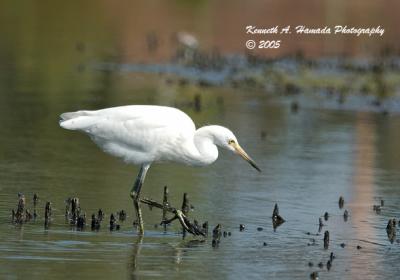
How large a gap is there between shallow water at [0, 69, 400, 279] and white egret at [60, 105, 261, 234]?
636mm

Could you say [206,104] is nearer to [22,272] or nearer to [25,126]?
[25,126]

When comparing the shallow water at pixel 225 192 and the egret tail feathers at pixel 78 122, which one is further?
the egret tail feathers at pixel 78 122

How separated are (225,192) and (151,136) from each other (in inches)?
77.4

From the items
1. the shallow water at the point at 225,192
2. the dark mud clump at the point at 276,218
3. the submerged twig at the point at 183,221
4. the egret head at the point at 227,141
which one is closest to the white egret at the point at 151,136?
the egret head at the point at 227,141

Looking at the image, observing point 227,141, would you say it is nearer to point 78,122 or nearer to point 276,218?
point 276,218

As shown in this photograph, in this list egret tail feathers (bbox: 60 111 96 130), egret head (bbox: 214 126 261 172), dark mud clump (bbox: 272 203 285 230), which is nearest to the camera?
egret head (bbox: 214 126 261 172)

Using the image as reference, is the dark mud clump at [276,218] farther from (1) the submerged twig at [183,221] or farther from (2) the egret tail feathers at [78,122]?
(2) the egret tail feathers at [78,122]

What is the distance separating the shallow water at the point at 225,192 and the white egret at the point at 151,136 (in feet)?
2.09

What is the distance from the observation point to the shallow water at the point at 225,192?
9492 millimetres

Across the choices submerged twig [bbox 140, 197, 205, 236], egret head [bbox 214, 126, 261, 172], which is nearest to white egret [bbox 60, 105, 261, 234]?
egret head [bbox 214, 126, 261, 172]

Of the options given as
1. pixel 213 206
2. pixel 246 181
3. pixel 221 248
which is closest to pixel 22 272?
pixel 221 248

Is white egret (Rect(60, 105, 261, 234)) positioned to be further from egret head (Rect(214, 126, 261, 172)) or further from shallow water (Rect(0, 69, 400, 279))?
shallow water (Rect(0, 69, 400, 279))

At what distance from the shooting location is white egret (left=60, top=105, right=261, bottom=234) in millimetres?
11016

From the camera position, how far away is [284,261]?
974cm
